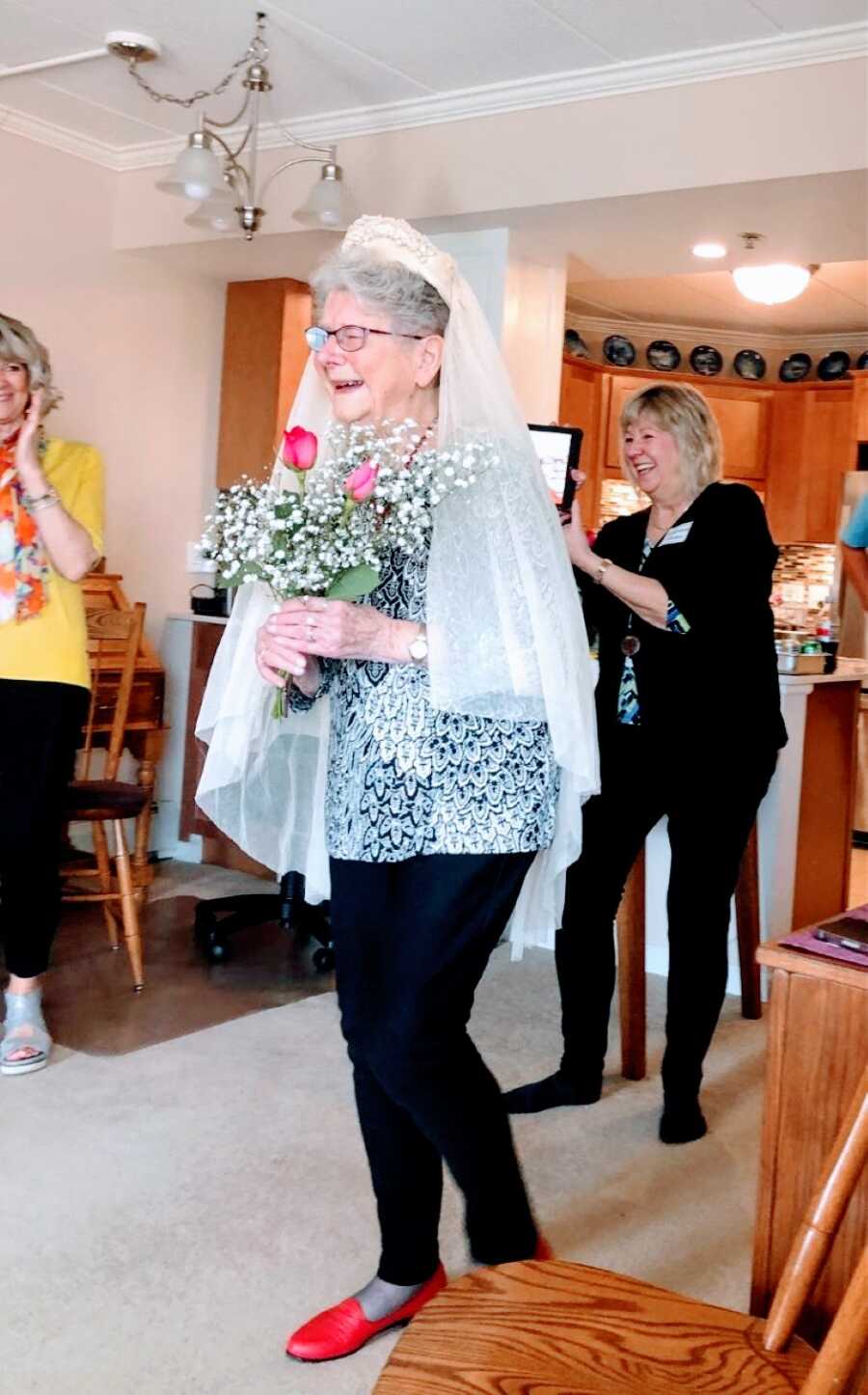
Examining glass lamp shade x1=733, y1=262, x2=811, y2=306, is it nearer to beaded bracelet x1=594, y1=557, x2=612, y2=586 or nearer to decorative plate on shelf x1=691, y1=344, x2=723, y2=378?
decorative plate on shelf x1=691, y1=344, x2=723, y2=378

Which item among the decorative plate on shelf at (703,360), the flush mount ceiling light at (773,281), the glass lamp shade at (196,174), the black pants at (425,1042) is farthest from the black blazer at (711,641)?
the decorative plate on shelf at (703,360)

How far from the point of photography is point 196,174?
3.61 metres

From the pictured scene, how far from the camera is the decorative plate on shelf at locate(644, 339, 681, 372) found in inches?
277

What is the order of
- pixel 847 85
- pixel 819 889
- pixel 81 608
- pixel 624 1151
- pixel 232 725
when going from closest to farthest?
pixel 232 725 → pixel 624 1151 → pixel 81 608 → pixel 847 85 → pixel 819 889

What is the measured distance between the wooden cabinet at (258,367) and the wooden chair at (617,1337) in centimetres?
413

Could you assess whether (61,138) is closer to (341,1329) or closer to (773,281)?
(773,281)

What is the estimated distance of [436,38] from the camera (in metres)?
3.43

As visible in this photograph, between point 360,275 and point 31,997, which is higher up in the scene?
Answer: point 360,275

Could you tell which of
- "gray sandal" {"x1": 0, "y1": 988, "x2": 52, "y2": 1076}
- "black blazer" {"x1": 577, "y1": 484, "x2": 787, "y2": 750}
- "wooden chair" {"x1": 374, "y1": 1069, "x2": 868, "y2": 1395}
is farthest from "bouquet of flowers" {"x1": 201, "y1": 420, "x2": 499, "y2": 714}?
"gray sandal" {"x1": 0, "y1": 988, "x2": 52, "y2": 1076}

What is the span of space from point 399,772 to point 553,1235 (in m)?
1.01

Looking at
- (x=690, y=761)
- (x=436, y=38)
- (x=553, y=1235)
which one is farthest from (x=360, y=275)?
(x=436, y=38)

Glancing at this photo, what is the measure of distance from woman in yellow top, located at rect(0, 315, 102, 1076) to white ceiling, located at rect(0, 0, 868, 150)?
1.27 m

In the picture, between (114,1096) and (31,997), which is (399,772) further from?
(31,997)

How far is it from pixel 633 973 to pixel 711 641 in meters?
0.79
